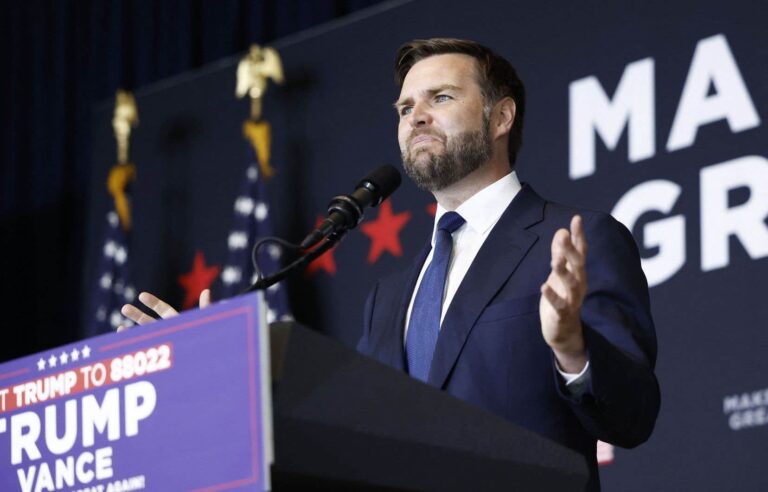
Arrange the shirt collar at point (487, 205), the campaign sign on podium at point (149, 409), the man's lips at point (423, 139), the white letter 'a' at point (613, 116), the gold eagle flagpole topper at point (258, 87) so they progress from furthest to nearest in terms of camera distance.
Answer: the gold eagle flagpole topper at point (258, 87) → the white letter 'a' at point (613, 116) → the man's lips at point (423, 139) → the shirt collar at point (487, 205) → the campaign sign on podium at point (149, 409)

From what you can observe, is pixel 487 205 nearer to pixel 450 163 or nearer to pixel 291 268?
pixel 450 163

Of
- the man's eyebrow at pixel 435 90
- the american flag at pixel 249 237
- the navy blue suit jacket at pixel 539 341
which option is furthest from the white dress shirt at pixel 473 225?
the american flag at pixel 249 237

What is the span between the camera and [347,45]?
500 centimetres

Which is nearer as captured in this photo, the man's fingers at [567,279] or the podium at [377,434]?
the podium at [377,434]

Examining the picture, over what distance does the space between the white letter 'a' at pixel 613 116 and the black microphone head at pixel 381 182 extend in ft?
5.74

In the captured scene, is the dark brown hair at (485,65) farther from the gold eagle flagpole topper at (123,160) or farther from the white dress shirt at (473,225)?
the gold eagle flagpole topper at (123,160)

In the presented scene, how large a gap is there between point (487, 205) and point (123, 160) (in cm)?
336

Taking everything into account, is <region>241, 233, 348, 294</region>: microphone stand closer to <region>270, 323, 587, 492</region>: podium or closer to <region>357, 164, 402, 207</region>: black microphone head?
<region>357, 164, 402, 207</region>: black microphone head

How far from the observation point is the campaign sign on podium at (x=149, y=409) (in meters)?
1.41

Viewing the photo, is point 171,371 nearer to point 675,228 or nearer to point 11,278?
point 675,228

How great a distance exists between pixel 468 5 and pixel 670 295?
1.41m

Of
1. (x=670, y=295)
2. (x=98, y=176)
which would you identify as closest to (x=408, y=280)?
(x=670, y=295)

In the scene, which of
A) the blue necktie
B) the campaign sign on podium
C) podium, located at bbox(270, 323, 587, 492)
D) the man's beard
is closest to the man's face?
the man's beard

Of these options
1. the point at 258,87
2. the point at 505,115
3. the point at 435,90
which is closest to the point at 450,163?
the point at 435,90
